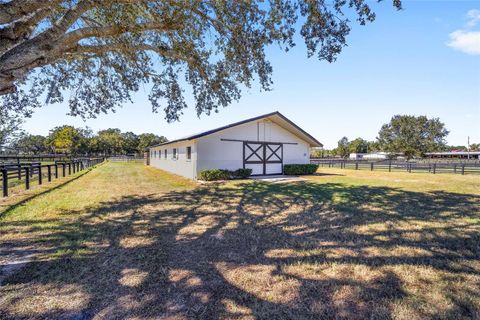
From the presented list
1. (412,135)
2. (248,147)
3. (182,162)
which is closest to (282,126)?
(248,147)

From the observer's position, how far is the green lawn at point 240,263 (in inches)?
105

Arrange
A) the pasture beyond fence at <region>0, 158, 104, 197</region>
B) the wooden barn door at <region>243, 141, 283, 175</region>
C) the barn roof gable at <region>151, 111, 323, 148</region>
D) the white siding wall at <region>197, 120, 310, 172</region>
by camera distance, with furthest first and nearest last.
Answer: the wooden barn door at <region>243, 141, 283, 175</region>, the white siding wall at <region>197, 120, 310, 172</region>, the barn roof gable at <region>151, 111, 323, 148</region>, the pasture beyond fence at <region>0, 158, 104, 197</region>

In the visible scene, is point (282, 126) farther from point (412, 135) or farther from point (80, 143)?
point (80, 143)

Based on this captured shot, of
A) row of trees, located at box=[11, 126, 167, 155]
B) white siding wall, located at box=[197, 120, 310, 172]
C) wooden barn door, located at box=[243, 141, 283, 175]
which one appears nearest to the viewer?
white siding wall, located at box=[197, 120, 310, 172]

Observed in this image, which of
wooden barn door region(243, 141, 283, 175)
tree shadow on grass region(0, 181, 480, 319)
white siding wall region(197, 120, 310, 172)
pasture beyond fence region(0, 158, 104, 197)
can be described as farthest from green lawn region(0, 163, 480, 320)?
wooden barn door region(243, 141, 283, 175)

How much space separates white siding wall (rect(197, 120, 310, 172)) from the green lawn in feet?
29.0

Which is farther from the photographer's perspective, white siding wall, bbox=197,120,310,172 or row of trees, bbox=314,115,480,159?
row of trees, bbox=314,115,480,159

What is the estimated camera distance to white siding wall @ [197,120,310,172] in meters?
15.7

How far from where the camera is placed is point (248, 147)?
688 inches

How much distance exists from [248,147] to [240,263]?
1398 cm

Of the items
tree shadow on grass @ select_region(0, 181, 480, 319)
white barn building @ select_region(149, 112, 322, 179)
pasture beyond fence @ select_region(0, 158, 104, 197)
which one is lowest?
tree shadow on grass @ select_region(0, 181, 480, 319)

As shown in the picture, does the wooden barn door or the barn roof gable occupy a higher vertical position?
the barn roof gable

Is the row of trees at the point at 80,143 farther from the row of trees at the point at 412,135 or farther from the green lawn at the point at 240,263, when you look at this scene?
the green lawn at the point at 240,263

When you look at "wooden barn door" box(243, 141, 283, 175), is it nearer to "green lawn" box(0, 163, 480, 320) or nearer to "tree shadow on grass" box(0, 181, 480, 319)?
"green lawn" box(0, 163, 480, 320)
